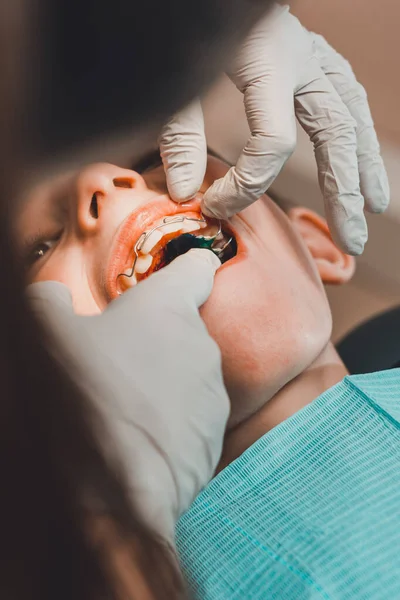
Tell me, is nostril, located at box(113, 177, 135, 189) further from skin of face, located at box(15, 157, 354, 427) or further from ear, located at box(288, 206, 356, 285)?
ear, located at box(288, 206, 356, 285)

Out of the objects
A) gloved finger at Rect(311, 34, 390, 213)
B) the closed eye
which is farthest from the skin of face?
gloved finger at Rect(311, 34, 390, 213)

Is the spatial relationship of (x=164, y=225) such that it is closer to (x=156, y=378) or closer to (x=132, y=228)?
(x=132, y=228)

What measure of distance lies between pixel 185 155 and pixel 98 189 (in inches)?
3.2

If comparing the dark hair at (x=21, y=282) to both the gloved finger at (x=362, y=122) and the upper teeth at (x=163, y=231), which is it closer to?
the upper teeth at (x=163, y=231)

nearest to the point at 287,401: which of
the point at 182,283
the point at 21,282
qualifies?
Answer: the point at 182,283

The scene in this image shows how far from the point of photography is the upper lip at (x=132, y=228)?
41cm

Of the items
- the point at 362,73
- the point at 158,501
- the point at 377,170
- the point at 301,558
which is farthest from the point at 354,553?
the point at 362,73

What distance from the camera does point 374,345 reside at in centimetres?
67

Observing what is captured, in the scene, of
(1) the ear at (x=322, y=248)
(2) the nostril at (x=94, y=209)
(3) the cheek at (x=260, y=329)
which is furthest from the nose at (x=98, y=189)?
(1) the ear at (x=322, y=248)

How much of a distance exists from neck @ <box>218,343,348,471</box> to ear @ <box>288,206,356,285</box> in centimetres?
10

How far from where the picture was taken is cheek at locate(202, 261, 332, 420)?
0.42m

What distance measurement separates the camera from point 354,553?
0.45 m

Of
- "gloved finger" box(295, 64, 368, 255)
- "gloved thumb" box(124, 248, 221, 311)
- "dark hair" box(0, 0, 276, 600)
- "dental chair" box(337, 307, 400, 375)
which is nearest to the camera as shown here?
"dark hair" box(0, 0, 276, 600)

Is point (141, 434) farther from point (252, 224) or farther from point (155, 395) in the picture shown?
point (252, 224)
